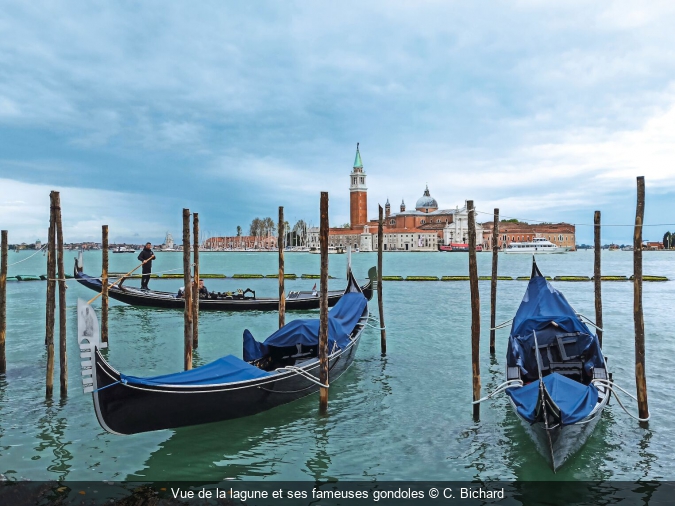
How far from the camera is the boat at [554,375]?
16.1ft

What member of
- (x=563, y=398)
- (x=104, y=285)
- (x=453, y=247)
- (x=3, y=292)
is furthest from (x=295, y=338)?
(x=453, y=247)

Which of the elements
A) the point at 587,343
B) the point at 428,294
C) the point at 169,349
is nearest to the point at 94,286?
the point at 169,349

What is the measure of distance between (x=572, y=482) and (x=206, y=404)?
362cm

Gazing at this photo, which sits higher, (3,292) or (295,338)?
(3,292)

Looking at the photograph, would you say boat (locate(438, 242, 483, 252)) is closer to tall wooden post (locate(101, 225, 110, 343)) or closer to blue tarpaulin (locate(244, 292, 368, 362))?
tall wooden post (locate(101, 225, 110, 343))

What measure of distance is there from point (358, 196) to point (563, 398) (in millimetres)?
101351

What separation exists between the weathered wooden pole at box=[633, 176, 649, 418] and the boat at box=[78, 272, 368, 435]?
144 inches

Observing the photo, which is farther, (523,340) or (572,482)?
(523,340)

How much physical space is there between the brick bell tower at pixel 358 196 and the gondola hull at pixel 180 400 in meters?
98.1

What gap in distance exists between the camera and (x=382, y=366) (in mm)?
9812

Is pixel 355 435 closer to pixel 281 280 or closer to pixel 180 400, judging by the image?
pixel 180 400

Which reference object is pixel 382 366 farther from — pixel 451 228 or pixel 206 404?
pixel 451 228

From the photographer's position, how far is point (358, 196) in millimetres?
105812

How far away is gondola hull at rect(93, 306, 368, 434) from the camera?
5055mm
